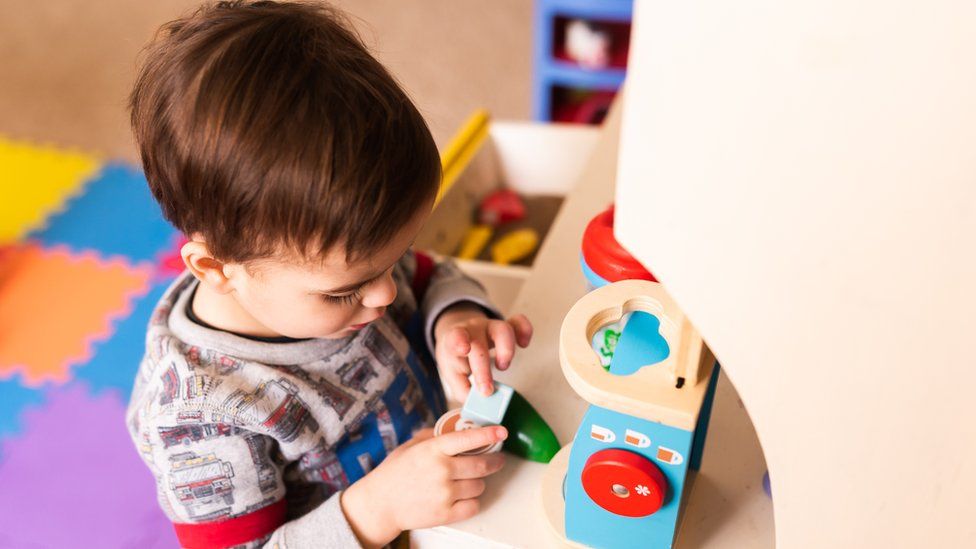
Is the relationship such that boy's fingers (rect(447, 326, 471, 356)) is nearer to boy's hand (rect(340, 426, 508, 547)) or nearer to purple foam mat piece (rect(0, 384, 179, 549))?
boy's hand (rect(340, 426, 508, 547))

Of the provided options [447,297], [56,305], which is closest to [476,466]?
[447,297]

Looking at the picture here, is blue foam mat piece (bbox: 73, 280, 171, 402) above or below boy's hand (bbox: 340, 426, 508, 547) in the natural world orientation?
below

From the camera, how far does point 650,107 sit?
32 centimetres

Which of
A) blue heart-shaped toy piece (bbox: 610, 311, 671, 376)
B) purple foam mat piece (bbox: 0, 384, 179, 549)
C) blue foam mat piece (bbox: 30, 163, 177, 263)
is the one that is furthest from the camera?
blue foam mat piece (bbox: 30, 163, 177, 263)

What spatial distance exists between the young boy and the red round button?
0.09m

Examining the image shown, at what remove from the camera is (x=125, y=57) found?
192cm

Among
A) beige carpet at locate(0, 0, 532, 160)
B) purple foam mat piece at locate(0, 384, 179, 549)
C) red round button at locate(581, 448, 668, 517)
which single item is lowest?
purple foam mat piece at locate(0, 384, 179, 549)

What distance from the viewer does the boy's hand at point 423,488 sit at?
21.7 inches

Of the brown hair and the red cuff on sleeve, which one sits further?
the red cuff on sleeve

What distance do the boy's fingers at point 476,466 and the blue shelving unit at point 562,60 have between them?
1.04 metres

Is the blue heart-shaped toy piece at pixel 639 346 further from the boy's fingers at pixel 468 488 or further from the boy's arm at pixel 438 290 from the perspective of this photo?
the boy's arm at pixel 438 290

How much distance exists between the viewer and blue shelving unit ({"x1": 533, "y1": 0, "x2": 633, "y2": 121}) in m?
1.44

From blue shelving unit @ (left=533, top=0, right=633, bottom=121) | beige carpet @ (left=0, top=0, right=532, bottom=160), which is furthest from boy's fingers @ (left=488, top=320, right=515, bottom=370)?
beige carpet @ (left=0, top=0, right=532, bottom=160)

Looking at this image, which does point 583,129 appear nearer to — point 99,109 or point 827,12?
point 827,12
